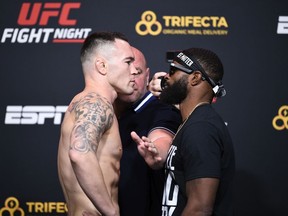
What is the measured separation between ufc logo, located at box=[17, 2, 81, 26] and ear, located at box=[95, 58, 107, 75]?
1132 mm

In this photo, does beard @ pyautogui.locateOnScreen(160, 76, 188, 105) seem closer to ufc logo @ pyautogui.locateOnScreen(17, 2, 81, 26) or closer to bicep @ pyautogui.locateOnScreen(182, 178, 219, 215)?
bicep @ pyautogui.locateOnScreen(182, 178, 219, 215)

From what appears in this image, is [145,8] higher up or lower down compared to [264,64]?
higher up

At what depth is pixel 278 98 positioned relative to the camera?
315cm

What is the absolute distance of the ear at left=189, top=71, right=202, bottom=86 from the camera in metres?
2.11

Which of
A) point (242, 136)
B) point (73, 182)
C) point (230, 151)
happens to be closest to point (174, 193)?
point (230, 151)

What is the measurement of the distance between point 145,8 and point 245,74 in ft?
2.31

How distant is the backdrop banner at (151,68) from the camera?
3.13 m

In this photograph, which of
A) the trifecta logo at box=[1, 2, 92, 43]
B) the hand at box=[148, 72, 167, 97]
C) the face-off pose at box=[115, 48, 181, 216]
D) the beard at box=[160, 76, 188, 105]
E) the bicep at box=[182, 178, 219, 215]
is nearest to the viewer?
the bicep at box=[182, 178, 219, 215]

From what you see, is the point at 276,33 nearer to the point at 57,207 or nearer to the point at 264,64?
the point at 264,64

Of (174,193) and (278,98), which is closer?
(174,193)

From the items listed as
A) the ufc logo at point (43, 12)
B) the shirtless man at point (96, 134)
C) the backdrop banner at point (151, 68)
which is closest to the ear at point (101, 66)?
the shirtless man at point (96, 134)

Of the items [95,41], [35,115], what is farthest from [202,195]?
[35,115]

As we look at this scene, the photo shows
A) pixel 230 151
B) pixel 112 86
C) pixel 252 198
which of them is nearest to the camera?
pixel 230 151

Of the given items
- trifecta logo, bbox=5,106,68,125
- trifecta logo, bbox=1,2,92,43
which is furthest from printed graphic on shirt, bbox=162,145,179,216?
trifecta logo, bbox=1,2,92,43
